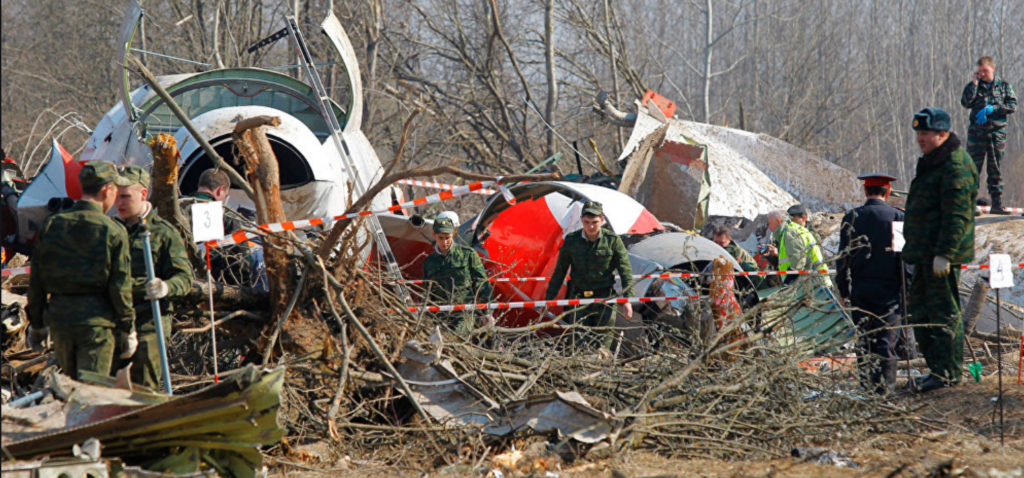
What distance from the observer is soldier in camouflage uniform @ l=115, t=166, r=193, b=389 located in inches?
183

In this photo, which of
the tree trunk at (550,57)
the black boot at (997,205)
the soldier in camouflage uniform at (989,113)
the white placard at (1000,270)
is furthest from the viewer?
the tree trunk at (550,57)

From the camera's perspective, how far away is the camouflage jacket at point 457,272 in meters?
7.59

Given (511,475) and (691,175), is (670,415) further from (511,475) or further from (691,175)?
(691,175)

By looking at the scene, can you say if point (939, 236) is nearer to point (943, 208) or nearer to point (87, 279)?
point (943, 208)

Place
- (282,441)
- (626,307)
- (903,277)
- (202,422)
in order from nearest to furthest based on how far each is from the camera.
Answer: (202,422) → (282,441) → (903,277) → (626,307)

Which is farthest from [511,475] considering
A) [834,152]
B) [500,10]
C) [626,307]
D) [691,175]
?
[834,152]

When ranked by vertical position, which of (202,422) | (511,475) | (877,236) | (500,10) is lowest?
(511,475)

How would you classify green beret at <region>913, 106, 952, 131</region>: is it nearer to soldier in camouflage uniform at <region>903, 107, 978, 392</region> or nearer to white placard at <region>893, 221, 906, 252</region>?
soldier in camouflage uniform at <region>903, 107, 978, 392</region>

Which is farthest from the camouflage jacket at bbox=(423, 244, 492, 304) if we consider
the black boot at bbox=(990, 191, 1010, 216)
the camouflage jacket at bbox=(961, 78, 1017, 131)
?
the black boot at bbox=(990, 191, 1010, 216)

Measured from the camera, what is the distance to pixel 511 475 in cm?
431

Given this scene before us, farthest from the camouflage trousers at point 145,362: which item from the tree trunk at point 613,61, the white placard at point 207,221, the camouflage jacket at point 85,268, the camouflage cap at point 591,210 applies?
the tree trunk at point 613,61

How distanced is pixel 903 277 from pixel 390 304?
134 inches

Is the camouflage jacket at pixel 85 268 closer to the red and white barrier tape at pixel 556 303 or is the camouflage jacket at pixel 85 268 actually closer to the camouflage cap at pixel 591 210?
the red and white barrier tape at pixel 556 303

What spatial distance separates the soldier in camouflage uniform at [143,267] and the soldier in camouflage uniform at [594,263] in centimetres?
327
